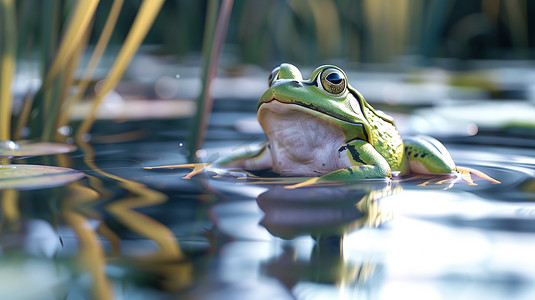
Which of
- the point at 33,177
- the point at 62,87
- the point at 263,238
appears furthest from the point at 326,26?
the point at 263,238

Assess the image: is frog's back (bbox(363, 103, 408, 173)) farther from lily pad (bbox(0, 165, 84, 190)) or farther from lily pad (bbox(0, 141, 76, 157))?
lily pad (bbox(0, 141, 76, 157))

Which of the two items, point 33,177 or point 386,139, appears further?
point 386,139

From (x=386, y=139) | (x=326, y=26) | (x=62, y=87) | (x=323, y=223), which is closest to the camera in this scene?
(x=323, y=223)

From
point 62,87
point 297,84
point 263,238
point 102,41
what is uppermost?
point 102,41

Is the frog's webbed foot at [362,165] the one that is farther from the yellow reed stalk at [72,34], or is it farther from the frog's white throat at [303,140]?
the yellow reed stalk at [72,34]

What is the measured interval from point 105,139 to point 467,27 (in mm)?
7666

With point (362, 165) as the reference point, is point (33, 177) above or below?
below

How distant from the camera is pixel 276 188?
6.29 ft

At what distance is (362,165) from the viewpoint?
6.57 ft

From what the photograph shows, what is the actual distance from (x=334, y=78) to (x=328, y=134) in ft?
0.68

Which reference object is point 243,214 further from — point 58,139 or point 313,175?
point 58,139

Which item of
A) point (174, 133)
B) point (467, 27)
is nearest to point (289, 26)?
point (467, 27)

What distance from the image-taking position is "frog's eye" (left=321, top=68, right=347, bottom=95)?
2.04 m

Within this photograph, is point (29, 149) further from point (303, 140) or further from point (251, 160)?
point (303, 140)
